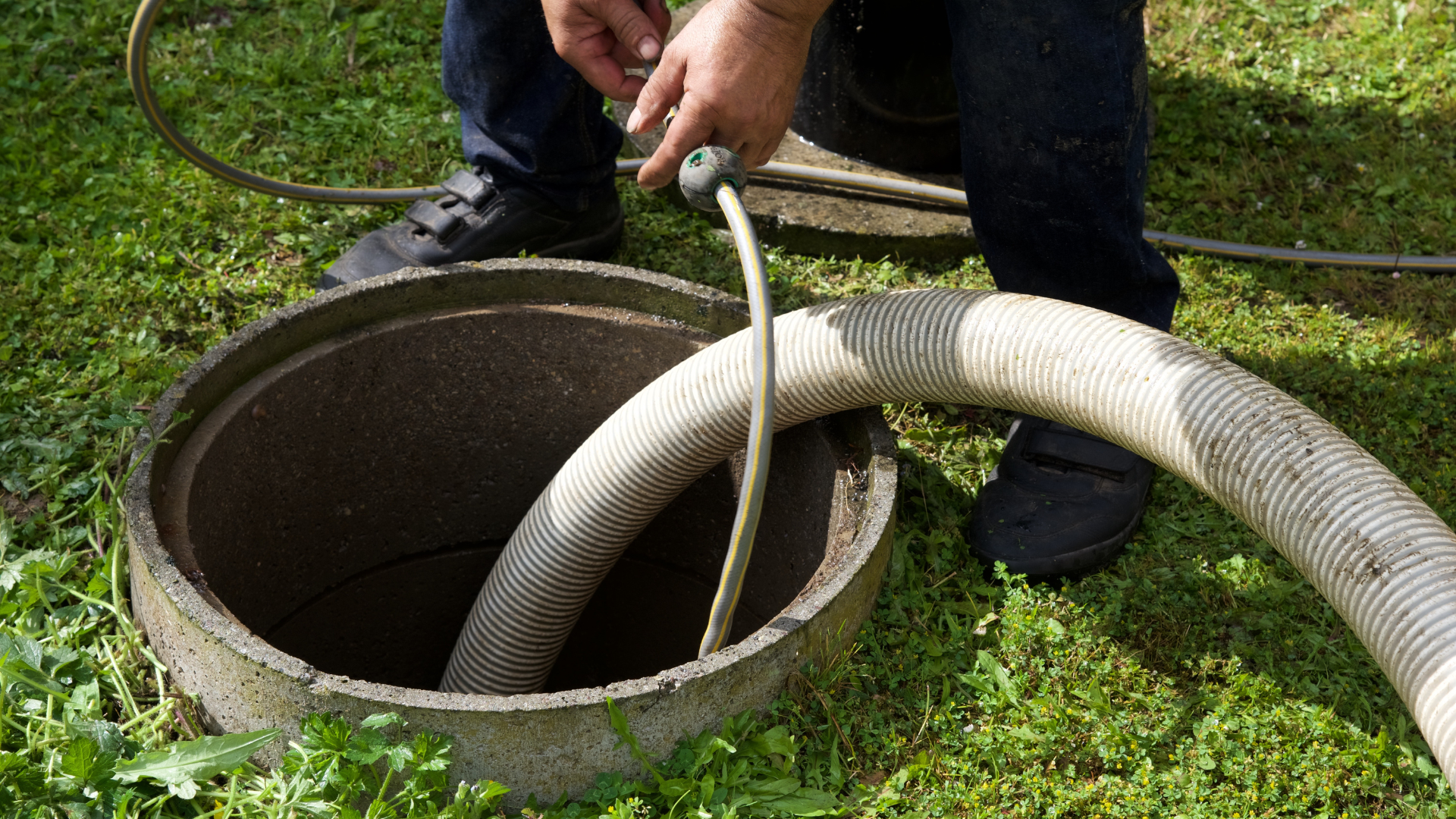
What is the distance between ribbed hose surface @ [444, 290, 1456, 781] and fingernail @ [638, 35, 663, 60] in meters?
0.54

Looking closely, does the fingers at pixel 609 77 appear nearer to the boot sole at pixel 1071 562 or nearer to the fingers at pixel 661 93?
the fingers at pixel 661 93

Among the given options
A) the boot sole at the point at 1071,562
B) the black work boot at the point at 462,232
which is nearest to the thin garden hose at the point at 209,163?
the black work boot at the point at 462,232

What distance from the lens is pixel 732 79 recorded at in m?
1.78

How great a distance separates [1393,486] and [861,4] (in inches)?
78.6

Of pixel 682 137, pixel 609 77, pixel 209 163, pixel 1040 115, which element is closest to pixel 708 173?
pixel 682 137

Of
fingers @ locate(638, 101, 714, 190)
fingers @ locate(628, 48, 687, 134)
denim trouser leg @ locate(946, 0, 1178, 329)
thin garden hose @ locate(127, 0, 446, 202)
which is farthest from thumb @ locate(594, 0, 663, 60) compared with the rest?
thin garden hose @ locate(127, 0, 446, 202)

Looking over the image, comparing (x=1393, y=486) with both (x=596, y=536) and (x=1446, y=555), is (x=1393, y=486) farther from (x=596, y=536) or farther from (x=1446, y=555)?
(x=596, y=536)

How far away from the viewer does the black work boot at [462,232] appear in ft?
9.36

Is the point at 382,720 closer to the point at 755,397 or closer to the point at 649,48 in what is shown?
the point at 755,397

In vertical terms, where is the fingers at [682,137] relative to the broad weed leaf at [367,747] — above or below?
above

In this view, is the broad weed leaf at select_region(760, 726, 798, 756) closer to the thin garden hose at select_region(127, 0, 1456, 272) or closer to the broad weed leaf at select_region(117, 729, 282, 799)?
the broad weed leaf at select_region(117, 729, 282, 799)

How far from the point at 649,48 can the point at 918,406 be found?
107 centimetres

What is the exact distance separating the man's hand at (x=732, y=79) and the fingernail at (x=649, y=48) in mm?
155

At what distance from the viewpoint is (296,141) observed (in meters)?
3.51
